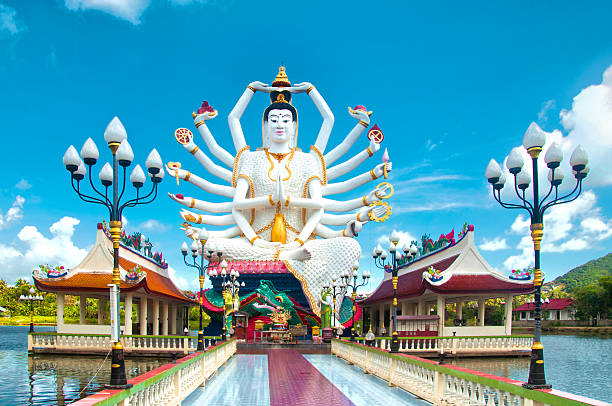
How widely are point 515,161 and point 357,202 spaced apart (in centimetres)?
2532

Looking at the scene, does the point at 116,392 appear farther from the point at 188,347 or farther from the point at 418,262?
the point at 418,262

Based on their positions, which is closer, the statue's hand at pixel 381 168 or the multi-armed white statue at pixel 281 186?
the multi-armed white statue at pixel 281 186

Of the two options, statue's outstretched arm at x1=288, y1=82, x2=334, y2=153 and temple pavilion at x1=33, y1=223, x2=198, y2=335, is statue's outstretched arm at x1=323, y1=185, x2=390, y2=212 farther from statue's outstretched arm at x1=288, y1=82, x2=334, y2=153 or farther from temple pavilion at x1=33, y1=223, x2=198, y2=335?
temple pavilion at x1=33, y1=223, x2=198, y2=335

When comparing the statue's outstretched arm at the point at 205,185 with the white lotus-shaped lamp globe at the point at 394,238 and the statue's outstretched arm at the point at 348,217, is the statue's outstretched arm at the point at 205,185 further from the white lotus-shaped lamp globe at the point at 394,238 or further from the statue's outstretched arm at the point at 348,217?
the white lotus-shaped lamp globe at the point at 394,238

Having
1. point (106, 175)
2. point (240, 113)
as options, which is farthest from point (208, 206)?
point (106, 175)

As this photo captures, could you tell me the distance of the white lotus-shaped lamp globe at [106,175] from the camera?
29.3 feet

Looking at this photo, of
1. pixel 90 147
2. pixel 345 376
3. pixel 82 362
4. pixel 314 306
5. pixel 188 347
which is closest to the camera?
pixel 90 147

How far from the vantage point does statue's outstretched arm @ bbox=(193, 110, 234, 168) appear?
33.7m

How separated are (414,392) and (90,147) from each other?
22.5 ft

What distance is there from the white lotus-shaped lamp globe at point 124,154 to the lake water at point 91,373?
5.27m

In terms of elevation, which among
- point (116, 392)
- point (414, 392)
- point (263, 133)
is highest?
point (263, 133)

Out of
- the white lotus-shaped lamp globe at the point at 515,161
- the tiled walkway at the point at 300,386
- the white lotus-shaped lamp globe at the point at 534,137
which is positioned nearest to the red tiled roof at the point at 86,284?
the tiled walkway at the point at 300,386

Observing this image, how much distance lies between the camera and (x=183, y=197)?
107 ft

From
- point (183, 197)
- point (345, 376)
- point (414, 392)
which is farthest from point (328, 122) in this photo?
point (414, 392)
